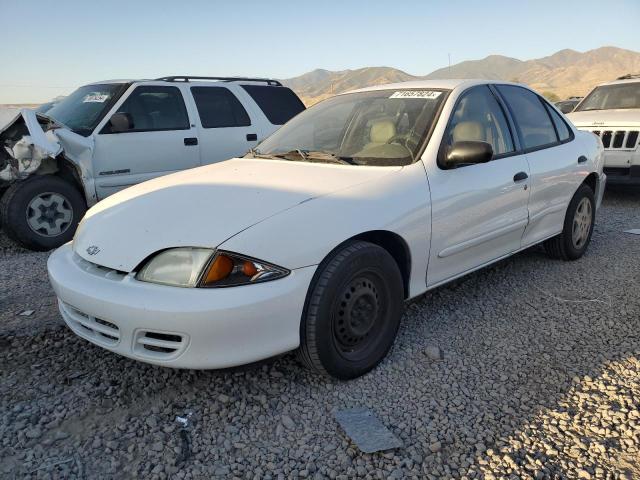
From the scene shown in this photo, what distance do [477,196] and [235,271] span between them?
67.5 inches

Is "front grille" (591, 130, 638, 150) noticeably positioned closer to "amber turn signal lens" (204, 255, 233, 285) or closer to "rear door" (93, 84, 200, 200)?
"rear door" (93, 84, 200, 200)

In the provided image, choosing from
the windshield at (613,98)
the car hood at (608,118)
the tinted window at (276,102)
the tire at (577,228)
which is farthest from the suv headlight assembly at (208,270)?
the windshield at (613,98)

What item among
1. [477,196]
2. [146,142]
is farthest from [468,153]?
[146,142]

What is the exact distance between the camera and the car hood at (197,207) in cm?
245

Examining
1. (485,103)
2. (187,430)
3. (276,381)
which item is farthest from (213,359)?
(485,103)

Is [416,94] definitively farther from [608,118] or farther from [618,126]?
[608,118]

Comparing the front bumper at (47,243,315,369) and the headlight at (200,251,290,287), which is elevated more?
the headlight at (200,251,290,287)

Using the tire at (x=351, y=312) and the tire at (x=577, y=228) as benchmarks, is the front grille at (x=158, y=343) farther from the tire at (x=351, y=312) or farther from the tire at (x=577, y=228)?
the tire at (x=577, y=228)

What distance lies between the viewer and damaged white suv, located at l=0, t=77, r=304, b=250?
527 cm

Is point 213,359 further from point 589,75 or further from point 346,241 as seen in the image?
point 589,75

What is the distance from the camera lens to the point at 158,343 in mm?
2334

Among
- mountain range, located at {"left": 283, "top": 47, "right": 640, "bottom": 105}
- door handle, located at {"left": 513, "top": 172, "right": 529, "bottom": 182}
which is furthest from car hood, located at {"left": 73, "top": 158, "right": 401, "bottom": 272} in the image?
mountain range, located at {"left": 283, "top": 47, "right": 640, "bottom": 105}

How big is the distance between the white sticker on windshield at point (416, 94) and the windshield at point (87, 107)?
3.62 metres

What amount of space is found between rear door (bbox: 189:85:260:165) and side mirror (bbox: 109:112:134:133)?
90 cm
